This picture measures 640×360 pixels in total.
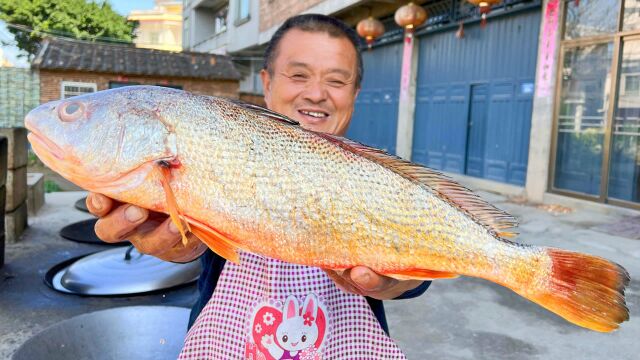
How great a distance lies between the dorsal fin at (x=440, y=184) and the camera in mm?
1308

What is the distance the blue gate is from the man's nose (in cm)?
765

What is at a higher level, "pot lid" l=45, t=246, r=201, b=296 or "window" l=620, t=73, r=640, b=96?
"window" l=620, t=73, r=640, b=96

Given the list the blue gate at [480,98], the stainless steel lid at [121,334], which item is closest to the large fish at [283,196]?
the stainless steel lid at [121,334]

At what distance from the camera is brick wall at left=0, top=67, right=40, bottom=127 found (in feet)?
49.8

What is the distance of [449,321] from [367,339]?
2225mm

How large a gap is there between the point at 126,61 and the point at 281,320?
16.1m

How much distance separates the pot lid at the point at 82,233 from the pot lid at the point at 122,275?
1.21m

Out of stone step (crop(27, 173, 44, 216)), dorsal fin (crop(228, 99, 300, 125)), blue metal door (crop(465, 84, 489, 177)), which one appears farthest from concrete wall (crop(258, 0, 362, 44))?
dorsal fin (crop(228, 99, 300, 125))

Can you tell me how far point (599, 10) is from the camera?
7219mm

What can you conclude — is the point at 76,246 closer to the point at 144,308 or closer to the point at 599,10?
the point at 144,308

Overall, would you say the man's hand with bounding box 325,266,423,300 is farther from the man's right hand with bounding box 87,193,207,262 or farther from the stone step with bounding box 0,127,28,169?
the stone step with bounding box 0,127,28,169

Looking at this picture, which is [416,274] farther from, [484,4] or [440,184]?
[484,4]

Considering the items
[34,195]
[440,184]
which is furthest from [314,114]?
[34,195]

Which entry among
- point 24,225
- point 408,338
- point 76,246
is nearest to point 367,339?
point 408,338
